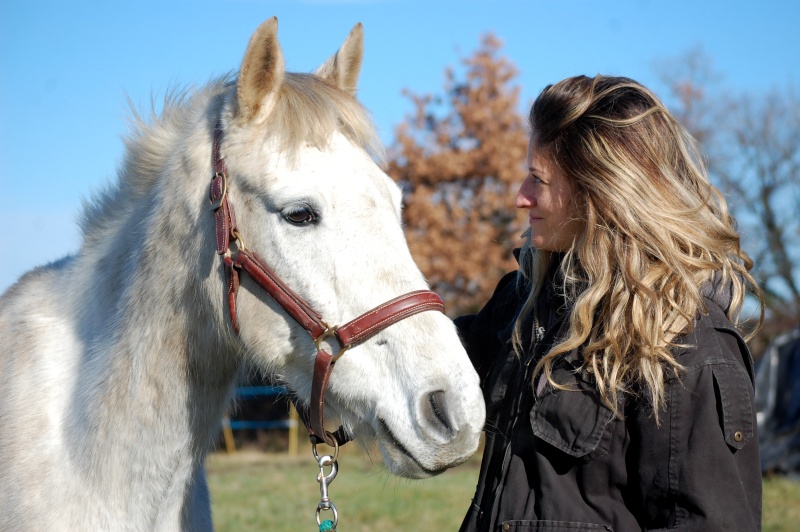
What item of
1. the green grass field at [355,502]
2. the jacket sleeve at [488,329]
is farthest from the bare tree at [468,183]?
the jacket sleeve at [488,329]

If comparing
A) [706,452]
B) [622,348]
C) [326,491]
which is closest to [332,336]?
[326,491]

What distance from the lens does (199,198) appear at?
7.60 feet

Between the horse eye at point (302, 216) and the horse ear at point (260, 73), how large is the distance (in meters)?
0.36

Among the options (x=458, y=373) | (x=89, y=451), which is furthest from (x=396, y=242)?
(x=89, y=451)

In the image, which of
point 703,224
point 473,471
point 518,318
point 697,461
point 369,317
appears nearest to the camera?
point 697,461

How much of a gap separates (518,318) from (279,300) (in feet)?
2.65

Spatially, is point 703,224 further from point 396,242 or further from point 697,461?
point 396,242

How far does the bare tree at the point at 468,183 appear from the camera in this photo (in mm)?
14648

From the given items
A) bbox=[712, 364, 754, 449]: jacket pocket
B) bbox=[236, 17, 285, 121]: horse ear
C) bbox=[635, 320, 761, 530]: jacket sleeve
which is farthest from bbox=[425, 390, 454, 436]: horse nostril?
bbox=[236, 17, 285, 121]: horse ear

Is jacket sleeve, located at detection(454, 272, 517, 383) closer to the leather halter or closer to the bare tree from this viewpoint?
the leather halter

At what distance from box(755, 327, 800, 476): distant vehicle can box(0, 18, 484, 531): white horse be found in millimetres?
8778

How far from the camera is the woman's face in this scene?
92.8 inches

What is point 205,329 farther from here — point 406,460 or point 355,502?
point 355,502

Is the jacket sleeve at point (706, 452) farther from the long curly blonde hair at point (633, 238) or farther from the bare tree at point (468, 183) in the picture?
the bare tree at point (468, 183)
